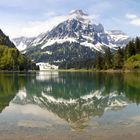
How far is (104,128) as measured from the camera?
27703 millimetres

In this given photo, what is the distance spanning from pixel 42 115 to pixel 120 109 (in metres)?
9.84

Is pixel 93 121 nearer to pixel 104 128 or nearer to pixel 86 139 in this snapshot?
pixel 104 128

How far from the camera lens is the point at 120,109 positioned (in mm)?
40938

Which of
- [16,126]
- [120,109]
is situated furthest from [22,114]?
[120,109]

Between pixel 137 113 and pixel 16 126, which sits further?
pixel 137 113

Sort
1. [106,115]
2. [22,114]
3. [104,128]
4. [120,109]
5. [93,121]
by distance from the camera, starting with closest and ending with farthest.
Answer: [104,128]
[93,121]
[106,115]
[22,114]
[120,109]

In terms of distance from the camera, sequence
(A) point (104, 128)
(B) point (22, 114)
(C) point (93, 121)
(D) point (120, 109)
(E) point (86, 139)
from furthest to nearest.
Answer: (D) point (120, 109) < (B) point (22, 114) < (C) point (93, 121) < (A) point (104, 128) < (E) point (86, 139)

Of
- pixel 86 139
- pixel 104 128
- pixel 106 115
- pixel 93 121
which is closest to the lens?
pixel 86 139

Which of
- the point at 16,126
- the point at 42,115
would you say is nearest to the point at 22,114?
the point at 42,115

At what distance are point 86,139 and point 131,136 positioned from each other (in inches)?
129

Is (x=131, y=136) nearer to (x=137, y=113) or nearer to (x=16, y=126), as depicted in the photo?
(x=16, y=126)

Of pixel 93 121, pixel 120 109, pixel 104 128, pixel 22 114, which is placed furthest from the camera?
pixel 120 109

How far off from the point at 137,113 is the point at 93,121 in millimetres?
7859

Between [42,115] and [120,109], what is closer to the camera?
[42,115]
